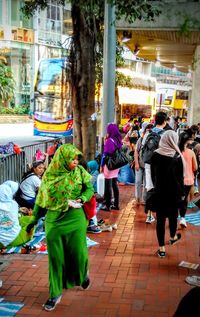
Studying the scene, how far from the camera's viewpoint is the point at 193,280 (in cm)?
532

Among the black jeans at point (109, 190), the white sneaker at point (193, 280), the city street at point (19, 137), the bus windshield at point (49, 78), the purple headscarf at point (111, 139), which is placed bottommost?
the city street at point (19, 137)

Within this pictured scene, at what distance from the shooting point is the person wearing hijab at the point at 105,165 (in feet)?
27.9

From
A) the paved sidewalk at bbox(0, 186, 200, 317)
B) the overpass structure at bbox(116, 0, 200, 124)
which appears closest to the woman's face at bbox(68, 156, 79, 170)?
the paved sidewalk at bbox(0, 186, 200, 317)

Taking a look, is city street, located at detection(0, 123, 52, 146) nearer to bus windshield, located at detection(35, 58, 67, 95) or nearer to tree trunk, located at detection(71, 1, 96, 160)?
bus windshield, located at detection(35, 58, 67, 95)

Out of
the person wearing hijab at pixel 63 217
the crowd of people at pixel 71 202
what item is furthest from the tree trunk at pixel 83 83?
the person wearing hijab at pixel 63 217

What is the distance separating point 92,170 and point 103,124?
4.92 ft

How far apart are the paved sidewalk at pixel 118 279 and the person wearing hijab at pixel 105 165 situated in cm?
140

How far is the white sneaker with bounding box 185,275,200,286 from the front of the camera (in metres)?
5.26

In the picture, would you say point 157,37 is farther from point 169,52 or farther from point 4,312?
point 4,312

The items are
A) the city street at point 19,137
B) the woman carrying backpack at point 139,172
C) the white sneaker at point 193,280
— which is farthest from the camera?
the city street at point 19,137

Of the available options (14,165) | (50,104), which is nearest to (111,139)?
(14,165)

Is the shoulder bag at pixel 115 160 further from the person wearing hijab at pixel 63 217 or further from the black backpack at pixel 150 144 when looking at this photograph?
the person wearing hijab at pixel 63 217

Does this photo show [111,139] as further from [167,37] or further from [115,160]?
[167,37]

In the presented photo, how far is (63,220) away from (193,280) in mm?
1711
